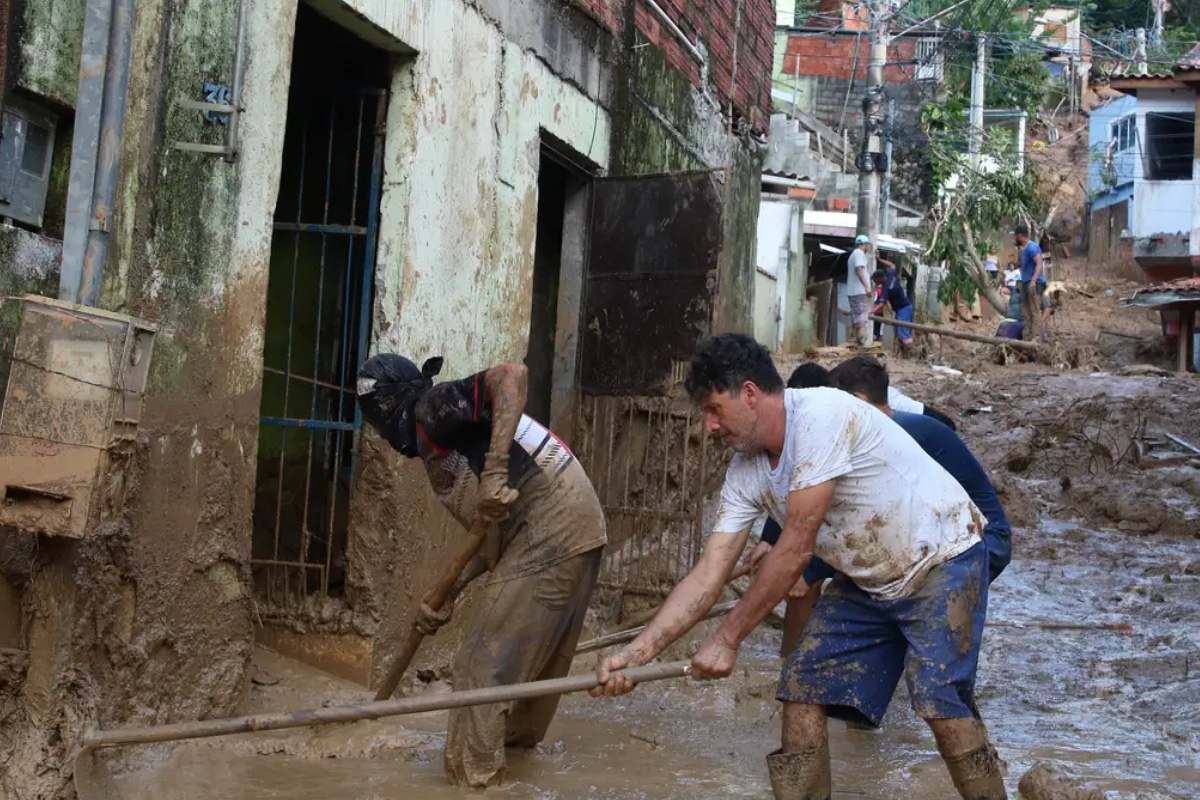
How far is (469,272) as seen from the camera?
21.6 feet

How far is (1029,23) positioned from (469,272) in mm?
31464

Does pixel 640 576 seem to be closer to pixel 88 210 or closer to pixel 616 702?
pixel 616 702

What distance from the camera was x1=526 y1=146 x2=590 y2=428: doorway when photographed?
830 centimetres

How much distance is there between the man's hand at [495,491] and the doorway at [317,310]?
5.76ft

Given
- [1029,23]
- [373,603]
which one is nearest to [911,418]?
[373,603]

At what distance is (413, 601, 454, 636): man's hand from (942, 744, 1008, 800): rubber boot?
187 cm

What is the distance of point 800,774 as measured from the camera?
3969 millimetres

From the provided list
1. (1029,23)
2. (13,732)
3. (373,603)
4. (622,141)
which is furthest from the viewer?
(1029,23)

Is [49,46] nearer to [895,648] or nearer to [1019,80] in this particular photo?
[895,648]

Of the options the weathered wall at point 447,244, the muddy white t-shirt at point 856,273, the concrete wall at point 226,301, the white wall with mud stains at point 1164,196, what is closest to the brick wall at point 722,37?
the weathered wall at point 447,244

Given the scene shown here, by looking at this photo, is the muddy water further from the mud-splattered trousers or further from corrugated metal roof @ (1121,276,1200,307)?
corrugated metal roof @ (1121,276,1200,307)

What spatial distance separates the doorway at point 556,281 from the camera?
8.30m

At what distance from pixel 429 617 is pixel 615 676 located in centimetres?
116

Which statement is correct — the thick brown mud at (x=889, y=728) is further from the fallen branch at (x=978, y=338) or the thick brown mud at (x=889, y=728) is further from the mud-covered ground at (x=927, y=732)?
the fallen branch at (x=978, y=338)
